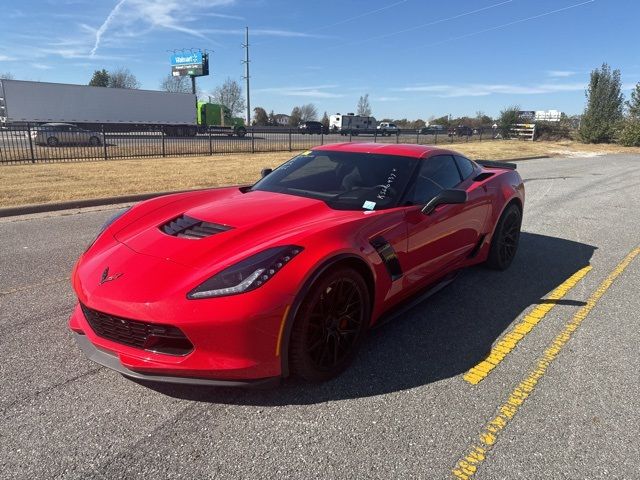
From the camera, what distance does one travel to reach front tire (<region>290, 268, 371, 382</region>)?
253cm

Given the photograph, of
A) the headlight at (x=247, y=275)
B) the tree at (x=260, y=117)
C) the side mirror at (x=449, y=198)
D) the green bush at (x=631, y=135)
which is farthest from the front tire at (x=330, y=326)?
the tree at (x=260, y=117)

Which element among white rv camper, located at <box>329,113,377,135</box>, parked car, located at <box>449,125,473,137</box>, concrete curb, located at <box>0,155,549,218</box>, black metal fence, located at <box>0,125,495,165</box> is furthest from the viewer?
white rv camper, located at <box>329,113,377,135</box>

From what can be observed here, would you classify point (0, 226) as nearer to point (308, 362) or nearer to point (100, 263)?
point (100, 263)

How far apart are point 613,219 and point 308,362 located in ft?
25.6

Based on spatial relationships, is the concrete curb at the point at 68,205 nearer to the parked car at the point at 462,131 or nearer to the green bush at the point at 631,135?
the parked car at the point at 462,131

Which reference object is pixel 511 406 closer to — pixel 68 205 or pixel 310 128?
pixel 68 205

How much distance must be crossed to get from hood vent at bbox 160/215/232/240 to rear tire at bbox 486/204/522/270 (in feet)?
10.1

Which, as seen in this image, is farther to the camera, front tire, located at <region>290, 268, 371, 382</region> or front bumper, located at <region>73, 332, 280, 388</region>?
front tire, located at <region>290, 268, 371, 382</region>

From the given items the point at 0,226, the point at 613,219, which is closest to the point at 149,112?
the point at 0,226

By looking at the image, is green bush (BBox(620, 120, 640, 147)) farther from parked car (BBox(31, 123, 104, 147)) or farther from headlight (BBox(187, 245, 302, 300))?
headlight (BBox(187, 245, 302, 300))

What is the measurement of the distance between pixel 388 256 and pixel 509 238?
2592 millimetres

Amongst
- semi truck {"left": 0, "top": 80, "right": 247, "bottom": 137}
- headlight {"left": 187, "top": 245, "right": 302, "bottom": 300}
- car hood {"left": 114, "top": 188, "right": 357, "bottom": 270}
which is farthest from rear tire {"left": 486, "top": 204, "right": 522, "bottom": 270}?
semi truck {"left": 0, "top": 80, "right": 247, "bottom": 137}

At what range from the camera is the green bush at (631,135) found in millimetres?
37281

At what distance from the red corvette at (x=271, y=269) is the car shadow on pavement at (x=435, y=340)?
6.2 inches
